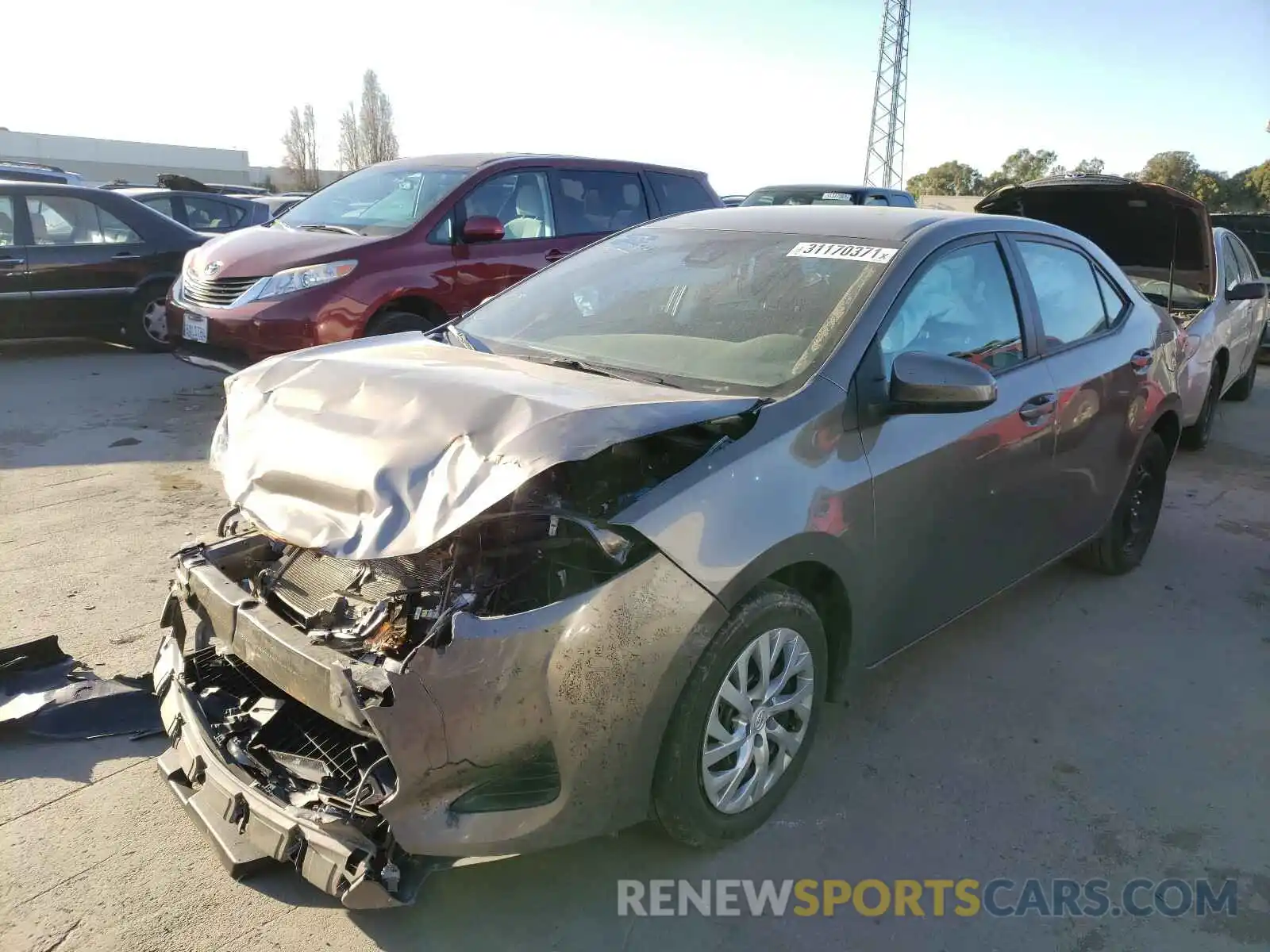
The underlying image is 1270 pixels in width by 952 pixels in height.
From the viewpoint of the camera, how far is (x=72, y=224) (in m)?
8.62

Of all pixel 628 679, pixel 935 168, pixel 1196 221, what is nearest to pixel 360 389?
pixel 628 679

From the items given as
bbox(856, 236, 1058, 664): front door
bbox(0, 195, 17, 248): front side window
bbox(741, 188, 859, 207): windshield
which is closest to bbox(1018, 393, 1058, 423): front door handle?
bbox(856, 236, 1058, 664): front door

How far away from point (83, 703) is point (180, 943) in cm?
117

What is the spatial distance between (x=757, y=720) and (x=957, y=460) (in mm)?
1162

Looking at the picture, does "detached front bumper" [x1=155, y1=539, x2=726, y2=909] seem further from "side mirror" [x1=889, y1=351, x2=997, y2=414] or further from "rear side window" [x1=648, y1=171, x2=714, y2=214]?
A: "rear side window" [x1=648, y1=171, x2=714, y2=214]

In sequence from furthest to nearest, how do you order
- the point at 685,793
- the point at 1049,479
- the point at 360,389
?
1. the point at 1049,479
2. the point at 360,389
3. the point at 685,793

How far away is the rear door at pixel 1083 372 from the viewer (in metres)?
3.73

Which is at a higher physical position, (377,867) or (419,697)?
(419,697)

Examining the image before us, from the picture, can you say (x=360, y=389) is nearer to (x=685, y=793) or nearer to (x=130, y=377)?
(x=685, y=793)

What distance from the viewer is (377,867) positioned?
6.90 ft

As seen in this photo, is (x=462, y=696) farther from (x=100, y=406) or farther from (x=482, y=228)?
(x=100, y=406)

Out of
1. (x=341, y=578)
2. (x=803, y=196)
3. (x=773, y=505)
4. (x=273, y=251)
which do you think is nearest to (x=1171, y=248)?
(x=803, y=196)

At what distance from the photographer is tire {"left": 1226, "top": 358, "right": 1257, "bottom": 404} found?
9.37 m

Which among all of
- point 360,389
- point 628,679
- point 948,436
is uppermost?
point 360,389
